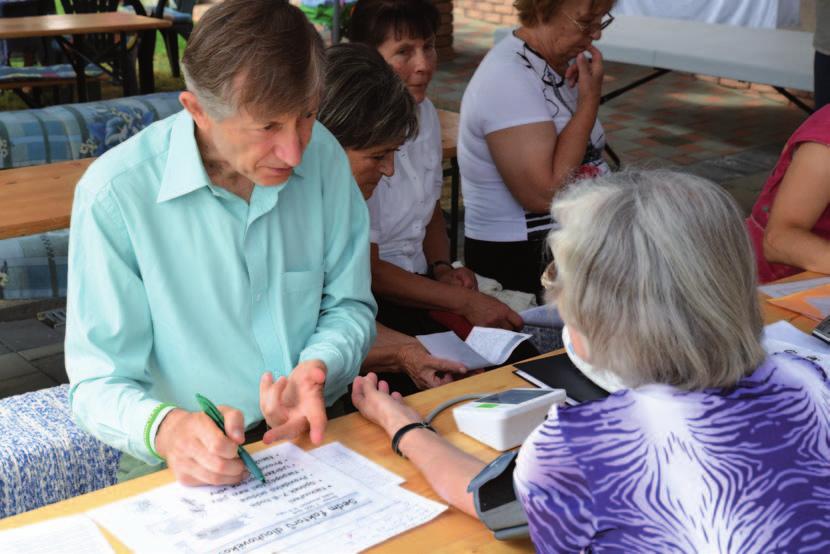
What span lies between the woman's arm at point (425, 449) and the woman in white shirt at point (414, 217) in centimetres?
87

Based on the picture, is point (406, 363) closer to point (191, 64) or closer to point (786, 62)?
point (191, 64)

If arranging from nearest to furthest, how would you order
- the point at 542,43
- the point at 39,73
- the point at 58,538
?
the point at 58,538 → the point at 542,43 → the point at 39,73

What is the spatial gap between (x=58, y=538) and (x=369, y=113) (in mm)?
1199

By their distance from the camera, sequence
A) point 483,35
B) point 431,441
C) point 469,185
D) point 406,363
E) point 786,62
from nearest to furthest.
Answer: point 431,441, point 406,363, point 469,185, point 786,62, point 483,35

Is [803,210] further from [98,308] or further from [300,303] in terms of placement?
[98,308]

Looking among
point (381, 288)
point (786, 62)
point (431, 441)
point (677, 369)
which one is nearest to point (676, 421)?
point (677, 369)

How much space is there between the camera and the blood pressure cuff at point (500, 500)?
55.3 inches

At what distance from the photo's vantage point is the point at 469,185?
10.6 ft

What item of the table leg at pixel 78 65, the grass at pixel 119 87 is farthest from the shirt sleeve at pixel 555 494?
the grass at pixel 119 87

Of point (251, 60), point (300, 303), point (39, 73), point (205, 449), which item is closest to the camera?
point (205, 449)

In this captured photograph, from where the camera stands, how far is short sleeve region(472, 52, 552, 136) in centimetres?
301

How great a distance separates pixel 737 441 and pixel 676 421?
7 centimetres

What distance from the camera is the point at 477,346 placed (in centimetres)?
237

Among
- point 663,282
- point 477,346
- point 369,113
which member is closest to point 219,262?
point 369,113
